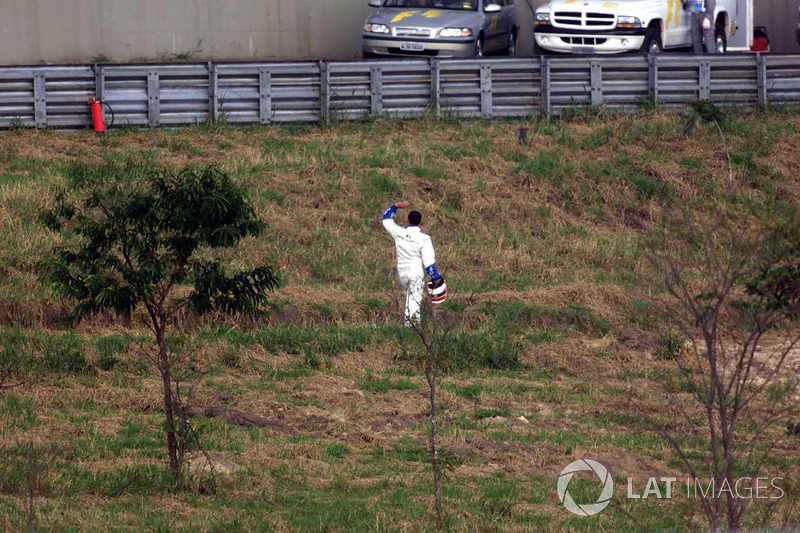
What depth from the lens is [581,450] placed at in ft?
33.3

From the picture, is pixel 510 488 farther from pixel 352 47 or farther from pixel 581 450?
pixel 352 47

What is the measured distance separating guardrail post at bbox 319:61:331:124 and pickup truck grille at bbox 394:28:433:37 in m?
1.73

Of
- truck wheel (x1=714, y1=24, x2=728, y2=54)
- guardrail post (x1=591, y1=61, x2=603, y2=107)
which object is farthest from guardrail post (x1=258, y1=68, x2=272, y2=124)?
truck wheel (x1=714, y1=24, x2=728, y2=54)

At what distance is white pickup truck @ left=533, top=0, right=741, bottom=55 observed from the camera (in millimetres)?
21062

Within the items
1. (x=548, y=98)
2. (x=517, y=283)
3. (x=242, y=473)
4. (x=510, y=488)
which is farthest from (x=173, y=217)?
(x=548, y=98)

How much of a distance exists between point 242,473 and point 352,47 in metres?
18.9

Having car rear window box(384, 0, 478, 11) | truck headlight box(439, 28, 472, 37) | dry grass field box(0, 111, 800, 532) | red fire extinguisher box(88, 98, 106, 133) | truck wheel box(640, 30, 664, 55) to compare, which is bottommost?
dry grass field box(0, 111, 800, 532)

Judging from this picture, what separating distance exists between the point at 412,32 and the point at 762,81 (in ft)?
22.7

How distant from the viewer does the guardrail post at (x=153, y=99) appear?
19.6 meters

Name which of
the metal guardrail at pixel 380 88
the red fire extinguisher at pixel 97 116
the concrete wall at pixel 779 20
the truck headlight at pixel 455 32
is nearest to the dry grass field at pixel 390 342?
the red fire extinguisher at pixel 97 116

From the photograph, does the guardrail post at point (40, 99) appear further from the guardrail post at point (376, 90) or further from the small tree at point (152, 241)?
the small tree at point (152, 241)

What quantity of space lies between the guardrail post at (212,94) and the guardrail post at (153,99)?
888 millimetres

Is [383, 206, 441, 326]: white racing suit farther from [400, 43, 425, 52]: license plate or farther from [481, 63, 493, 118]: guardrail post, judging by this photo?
[400, 43, 425, 52]: license plate

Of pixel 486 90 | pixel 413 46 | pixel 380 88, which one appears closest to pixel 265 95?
pixel 380 88
